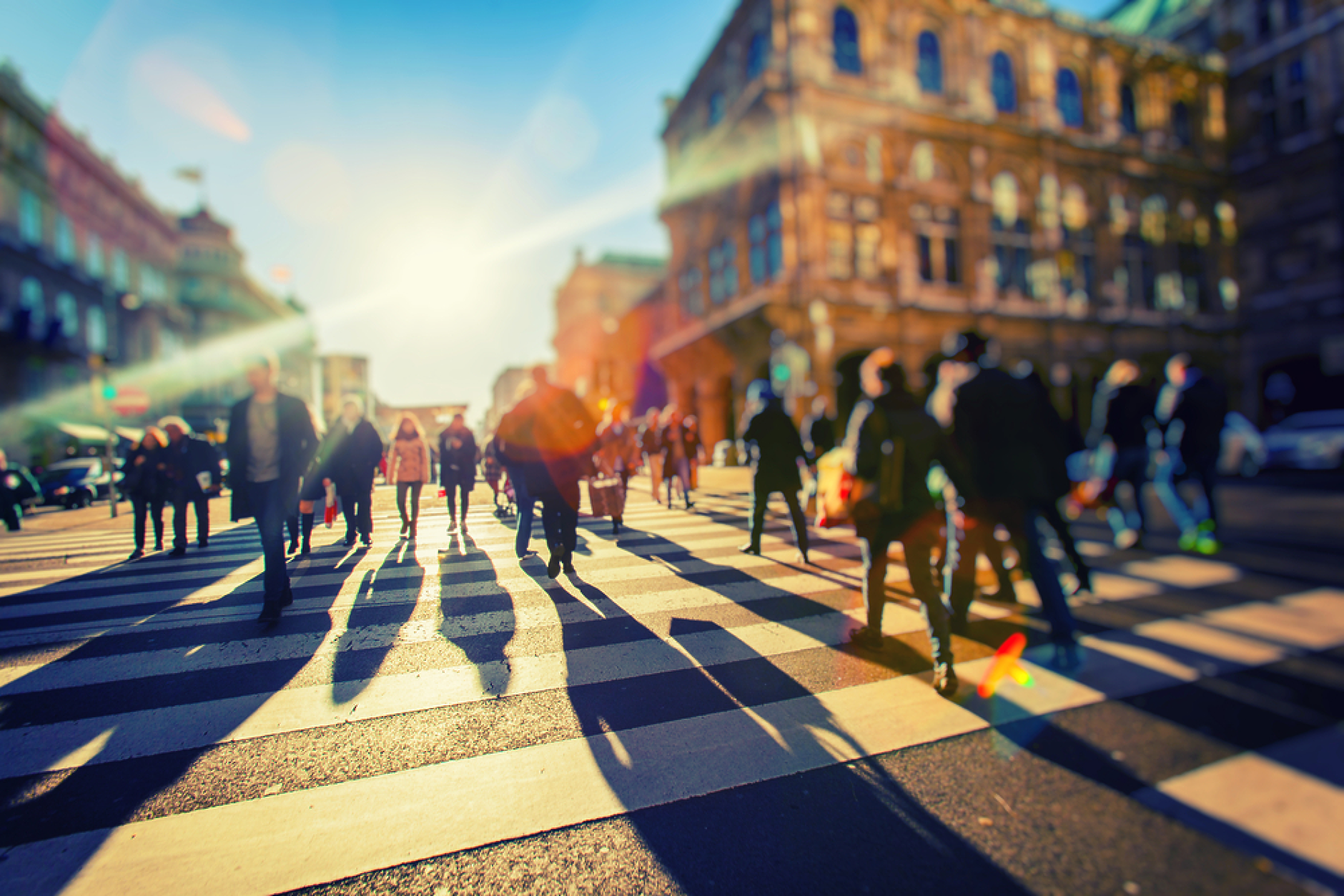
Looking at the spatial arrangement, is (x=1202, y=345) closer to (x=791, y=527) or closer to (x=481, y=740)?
(x=791, y=527)

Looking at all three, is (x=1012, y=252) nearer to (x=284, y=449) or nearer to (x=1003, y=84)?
(x=1003, y=84)

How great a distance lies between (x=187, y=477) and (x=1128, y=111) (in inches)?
1410

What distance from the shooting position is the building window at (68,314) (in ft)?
12.8

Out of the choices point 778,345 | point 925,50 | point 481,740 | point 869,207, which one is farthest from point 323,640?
point 925,50

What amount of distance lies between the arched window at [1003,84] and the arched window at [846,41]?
6.27 metres

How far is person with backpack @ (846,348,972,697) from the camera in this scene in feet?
11.5

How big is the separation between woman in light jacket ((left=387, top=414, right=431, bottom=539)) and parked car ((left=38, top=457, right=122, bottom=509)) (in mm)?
1595

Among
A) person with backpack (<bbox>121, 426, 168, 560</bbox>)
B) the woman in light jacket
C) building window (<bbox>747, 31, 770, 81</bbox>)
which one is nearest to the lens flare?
the woman in light jacket

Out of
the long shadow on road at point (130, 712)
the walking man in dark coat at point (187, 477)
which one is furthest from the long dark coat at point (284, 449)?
the long shadow on road at point (130, 712)

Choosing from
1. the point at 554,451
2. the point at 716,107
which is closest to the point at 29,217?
the point at 554,451

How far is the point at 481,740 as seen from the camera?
2.57 meters

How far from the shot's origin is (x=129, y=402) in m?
3.32

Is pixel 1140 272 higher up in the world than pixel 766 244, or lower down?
lower down

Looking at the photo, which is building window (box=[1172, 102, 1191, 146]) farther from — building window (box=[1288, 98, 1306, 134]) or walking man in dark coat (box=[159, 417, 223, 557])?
walking man in dark coat (box=[159, 417, 223, 557])
